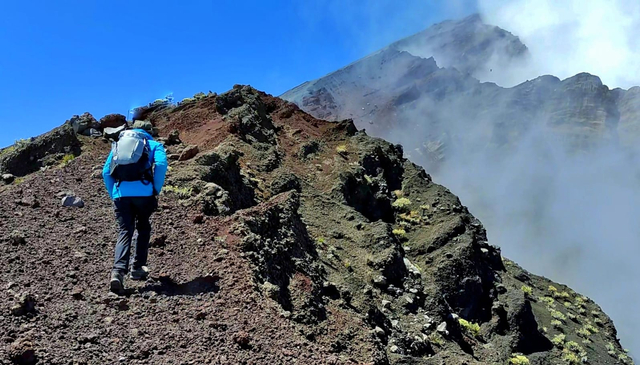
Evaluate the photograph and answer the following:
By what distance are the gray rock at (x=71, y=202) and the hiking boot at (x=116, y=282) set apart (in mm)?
3133

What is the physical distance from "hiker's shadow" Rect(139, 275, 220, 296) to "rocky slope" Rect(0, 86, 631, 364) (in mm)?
25

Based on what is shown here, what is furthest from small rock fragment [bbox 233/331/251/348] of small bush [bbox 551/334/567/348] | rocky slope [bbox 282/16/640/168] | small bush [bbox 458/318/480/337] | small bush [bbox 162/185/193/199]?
rocky slope [bbox 282/16/640/168]

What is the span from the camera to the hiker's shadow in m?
6.48

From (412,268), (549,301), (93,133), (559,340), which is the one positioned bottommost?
(559,340)

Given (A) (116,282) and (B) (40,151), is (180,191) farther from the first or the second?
(B) (40,151)

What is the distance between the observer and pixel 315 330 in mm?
6754

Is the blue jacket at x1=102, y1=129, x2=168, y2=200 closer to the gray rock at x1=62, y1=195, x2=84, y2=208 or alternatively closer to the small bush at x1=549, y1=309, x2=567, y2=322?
the gray rock at x1=62, y1=195, x2=84, y2=208

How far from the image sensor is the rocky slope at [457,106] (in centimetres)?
13088

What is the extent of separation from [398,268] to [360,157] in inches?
307

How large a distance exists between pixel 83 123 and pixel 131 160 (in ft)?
Answer: 28.3

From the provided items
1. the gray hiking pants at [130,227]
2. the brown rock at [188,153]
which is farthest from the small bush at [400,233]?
the gray hiking pants at [130,227]

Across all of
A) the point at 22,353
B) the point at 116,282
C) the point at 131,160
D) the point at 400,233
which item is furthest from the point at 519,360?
the point at 22,353

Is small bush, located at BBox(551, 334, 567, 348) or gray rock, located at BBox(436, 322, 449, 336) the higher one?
small bush, located at BBox(551, 334, 567, 348)

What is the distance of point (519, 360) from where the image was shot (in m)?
13.6
